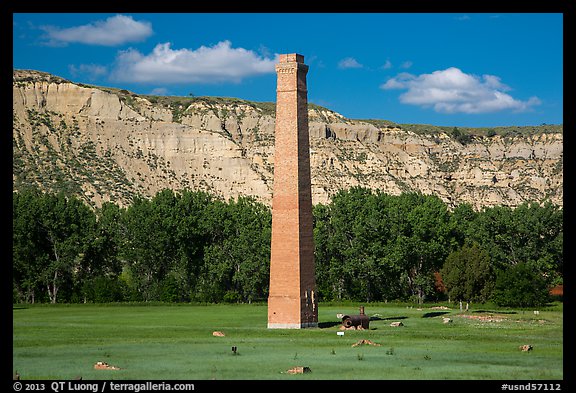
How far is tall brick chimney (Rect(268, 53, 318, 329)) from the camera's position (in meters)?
51.2

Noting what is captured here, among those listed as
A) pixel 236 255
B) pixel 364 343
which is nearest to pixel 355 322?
pixel 364 343

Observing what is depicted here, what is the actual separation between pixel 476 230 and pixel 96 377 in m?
63.6

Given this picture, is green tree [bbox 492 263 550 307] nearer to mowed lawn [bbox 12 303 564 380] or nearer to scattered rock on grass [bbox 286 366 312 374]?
mowed lawn [bbox 12 303 564 380]

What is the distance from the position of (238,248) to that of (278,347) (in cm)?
4608

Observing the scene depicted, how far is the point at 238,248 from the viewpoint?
285 ft

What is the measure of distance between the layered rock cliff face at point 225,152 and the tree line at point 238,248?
4979 cm

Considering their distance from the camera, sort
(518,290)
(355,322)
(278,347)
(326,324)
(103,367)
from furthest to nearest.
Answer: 1. (518,290)
2. (326,324)
3. (355,322)
4. (278,347)
5. (103,367)

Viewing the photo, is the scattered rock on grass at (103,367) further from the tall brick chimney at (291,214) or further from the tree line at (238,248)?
the tree line at (238,248)

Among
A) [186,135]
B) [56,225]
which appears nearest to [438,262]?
[56,225]

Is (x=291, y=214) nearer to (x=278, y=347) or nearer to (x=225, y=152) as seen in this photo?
(x=278, y=347)

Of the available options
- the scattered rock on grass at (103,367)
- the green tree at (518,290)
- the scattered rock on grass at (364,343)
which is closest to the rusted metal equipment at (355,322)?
the scattered rock on grass at (364,343)

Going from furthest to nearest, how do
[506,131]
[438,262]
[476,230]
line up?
[506,131] → [476,230] → [438,262]

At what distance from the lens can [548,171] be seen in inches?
6442
